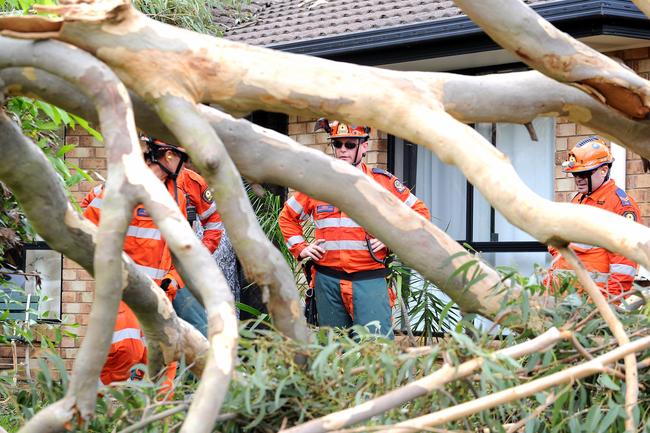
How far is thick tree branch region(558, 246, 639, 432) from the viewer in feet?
12.2

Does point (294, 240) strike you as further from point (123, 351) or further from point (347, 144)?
point (123, 351)

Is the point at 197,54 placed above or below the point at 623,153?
above

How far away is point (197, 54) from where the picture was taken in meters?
4.08

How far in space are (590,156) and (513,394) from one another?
5.49m

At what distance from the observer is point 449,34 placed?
10.1m

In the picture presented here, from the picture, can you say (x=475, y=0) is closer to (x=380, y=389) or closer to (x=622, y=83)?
(x=622, y=83)

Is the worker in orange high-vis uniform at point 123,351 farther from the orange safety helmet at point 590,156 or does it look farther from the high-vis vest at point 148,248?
the orange safety helmet at point 590,156

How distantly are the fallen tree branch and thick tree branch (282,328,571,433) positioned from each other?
0.26 ft

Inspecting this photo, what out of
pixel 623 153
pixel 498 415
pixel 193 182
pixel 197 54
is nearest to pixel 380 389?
pixel 498 415

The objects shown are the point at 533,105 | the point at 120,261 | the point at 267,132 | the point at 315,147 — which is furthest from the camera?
the point at 315,147

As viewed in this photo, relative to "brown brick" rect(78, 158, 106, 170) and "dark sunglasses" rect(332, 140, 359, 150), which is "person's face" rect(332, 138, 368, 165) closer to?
"dark sunglasses" rect(332, 140, 359, 150)

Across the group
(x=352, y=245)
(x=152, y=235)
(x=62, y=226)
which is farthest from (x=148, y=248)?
(x=62, y=226)

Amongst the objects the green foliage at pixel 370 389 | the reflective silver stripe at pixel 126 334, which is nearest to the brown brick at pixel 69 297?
the reflective silver stripe at pixel 126 334

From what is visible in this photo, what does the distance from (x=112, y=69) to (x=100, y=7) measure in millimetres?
207
